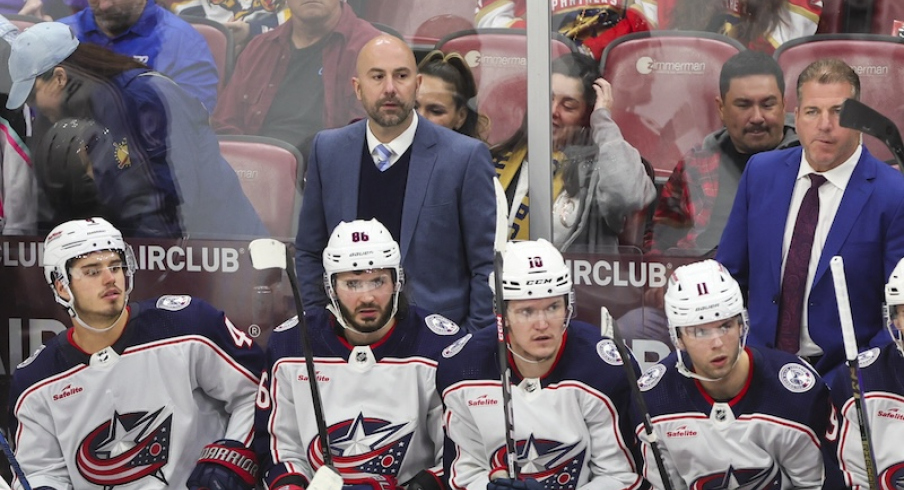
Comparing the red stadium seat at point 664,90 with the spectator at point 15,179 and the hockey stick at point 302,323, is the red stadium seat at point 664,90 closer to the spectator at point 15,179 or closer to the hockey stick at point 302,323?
the hockey stick at point 302,323

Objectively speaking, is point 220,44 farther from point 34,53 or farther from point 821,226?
point 821,226

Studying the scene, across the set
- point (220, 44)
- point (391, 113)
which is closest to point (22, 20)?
point (220, 44)

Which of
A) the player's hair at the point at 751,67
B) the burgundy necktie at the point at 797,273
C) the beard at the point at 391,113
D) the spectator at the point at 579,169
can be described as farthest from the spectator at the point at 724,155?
the beard at the point at 391,113

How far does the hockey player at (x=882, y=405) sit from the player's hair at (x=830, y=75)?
0.61m

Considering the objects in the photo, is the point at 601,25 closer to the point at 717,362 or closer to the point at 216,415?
the point at 717,362

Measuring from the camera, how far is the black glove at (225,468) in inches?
144

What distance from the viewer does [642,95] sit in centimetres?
425

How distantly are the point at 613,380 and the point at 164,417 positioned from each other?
121cm

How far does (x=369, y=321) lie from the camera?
3672 mm

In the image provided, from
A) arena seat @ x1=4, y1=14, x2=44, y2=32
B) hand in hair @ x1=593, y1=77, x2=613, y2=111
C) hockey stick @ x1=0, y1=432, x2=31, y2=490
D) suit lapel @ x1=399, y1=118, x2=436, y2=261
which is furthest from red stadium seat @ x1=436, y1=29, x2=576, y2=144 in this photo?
hockey stick @ x1=0, y1=432, x2=31, y2=490

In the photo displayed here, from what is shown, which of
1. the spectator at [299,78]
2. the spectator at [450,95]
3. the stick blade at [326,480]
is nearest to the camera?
the stick blade at [326,480]

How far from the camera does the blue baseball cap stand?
4.69 m

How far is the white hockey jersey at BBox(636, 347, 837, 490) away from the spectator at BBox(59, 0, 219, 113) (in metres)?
1.95

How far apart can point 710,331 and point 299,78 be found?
1.76m
